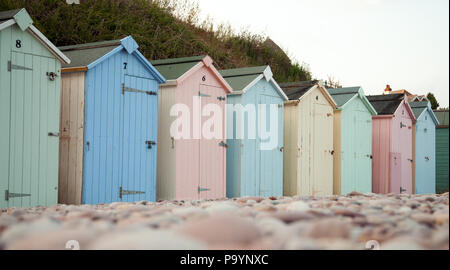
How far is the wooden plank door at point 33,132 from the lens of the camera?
5785 mm

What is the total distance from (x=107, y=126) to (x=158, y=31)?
23.2 feet

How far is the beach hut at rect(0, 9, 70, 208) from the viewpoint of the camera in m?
5.70

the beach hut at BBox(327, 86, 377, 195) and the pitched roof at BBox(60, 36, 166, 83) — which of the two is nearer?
the pitched roof at BBox(60, 36, 166, 83)

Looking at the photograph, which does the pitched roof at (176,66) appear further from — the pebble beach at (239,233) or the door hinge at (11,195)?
the pebble beach at (239,233)

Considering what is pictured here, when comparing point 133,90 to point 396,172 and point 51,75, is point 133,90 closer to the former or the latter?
point 51,75

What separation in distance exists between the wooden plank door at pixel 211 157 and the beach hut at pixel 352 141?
321 centimetres

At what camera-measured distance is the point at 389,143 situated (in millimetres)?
11812

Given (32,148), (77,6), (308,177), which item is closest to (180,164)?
(32,148)

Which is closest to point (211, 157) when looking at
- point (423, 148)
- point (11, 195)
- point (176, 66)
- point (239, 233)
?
point (176, 66)

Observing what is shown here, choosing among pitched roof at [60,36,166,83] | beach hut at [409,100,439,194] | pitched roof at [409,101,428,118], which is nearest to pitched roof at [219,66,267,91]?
pitched roof at [60,36,166,83]

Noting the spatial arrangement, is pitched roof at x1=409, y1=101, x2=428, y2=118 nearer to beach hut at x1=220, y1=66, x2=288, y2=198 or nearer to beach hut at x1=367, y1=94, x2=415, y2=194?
beach hut at x1=367, y1=94, x2=415, y2=194

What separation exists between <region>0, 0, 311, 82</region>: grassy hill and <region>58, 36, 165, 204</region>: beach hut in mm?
3641
